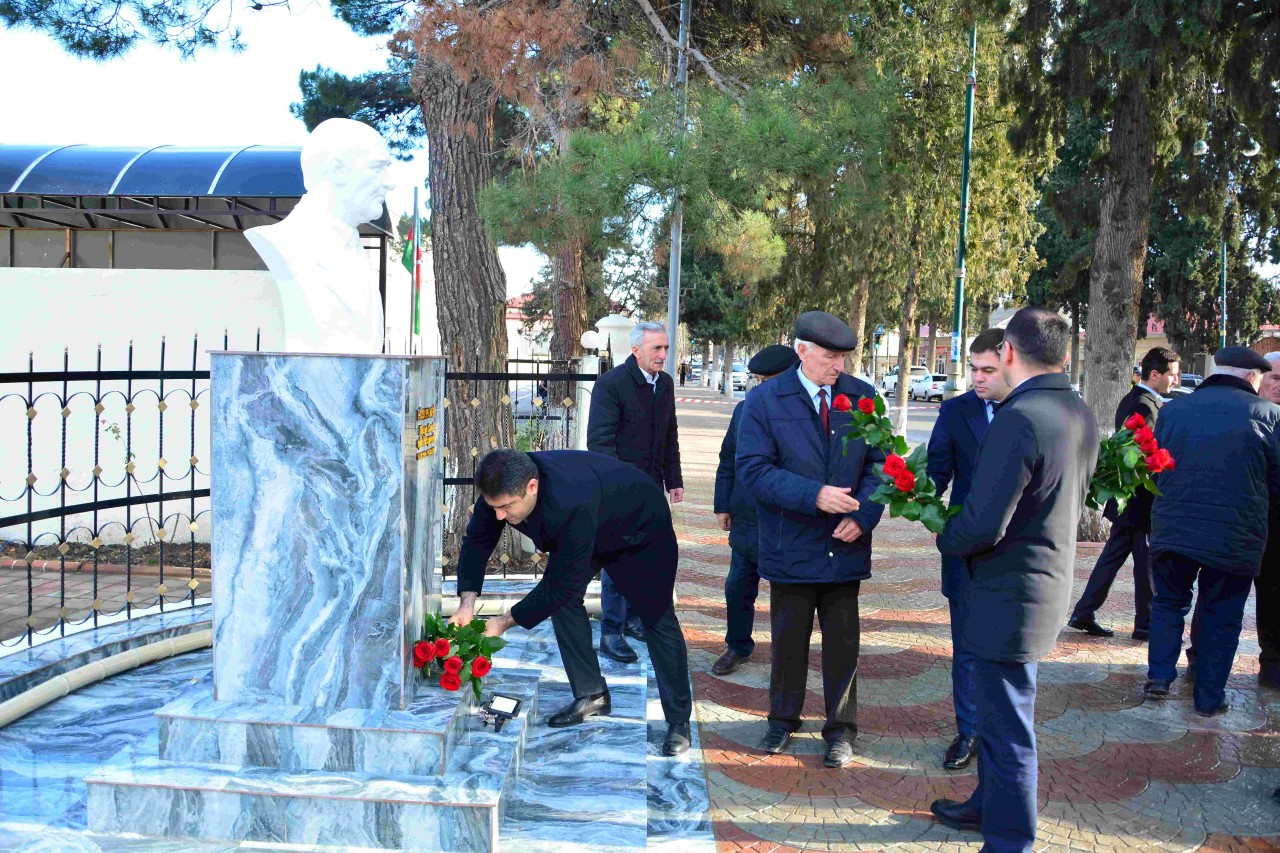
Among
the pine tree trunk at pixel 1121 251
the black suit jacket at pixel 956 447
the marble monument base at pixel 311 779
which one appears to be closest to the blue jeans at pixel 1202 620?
the black suit jacket at pixel 956 447

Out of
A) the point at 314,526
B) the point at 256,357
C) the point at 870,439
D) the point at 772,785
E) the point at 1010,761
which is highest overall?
the point at 256,357

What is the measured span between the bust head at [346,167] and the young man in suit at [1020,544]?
2.43m

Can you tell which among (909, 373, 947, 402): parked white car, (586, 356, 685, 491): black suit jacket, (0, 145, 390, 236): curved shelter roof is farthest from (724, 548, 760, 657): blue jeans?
(909, 373, 947, 402): parked white car

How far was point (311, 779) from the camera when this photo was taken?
3.42 m

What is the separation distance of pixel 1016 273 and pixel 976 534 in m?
18.3

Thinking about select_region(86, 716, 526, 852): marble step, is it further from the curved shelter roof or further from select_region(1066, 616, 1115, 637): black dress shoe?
the curved shelter roof

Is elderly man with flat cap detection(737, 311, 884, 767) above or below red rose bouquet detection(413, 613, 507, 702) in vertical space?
above

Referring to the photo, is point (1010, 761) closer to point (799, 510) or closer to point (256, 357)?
point (799, 510)

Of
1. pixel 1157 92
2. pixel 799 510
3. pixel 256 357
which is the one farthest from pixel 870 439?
pixel 1157 92

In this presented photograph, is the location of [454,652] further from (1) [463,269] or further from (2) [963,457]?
(1) [463,269]

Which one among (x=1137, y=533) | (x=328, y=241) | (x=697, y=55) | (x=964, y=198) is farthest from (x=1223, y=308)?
(x=328, y=241)

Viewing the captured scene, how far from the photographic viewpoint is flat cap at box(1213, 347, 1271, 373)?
4.71m

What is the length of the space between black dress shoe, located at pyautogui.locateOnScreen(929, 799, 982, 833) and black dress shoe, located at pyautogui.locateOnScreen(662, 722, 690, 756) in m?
1.04

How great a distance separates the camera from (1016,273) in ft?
64.7
